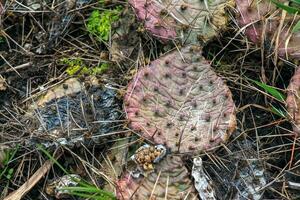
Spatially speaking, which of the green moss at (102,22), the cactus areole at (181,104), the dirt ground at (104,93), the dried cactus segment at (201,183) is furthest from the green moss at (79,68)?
the dried cactus segment at (201,183)

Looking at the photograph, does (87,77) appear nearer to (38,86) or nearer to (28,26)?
(38,86)

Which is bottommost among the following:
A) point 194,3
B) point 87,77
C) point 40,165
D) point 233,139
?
point 40,165

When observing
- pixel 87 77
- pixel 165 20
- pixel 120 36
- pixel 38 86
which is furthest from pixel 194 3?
pixel 38 86

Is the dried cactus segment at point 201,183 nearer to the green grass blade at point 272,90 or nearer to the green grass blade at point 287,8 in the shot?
the green grass blade at point 272,90

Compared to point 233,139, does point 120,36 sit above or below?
above

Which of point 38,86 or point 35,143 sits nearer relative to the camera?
point 35,143

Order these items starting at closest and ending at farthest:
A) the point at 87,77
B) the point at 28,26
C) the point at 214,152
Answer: the point at 214,152 → the point at 87,77 → the point at 28,26
